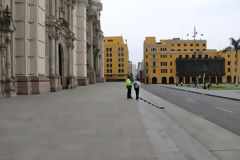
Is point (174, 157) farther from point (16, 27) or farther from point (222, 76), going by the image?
point (222, 76)

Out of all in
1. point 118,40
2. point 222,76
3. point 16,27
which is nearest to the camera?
point 16,27

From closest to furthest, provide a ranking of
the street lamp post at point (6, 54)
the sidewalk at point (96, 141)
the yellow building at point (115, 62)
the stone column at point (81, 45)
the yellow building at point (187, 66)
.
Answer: the sidewalk at point (96, 141), the street lamp post at point (6, 54), the stone column at point (81, 45), the yellow building at point (187, 66), the yellow building at point (115, 62)

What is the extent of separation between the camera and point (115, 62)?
315ft

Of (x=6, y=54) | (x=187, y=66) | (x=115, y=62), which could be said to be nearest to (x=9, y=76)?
(x=6, y=54)

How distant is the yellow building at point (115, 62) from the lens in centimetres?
9581

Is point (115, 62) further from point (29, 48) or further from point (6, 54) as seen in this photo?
point (6, 54)

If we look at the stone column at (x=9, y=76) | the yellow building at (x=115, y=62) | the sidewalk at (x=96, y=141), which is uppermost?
the yellow building at (x=115, y=62)

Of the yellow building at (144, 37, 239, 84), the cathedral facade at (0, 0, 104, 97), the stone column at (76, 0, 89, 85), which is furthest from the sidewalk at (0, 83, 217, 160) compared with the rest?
the yellow building at (144, 37, 239, 84)

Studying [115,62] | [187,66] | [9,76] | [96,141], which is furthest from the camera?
[115,62]

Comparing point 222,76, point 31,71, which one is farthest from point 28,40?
point 222,76

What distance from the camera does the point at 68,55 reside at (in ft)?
93.7

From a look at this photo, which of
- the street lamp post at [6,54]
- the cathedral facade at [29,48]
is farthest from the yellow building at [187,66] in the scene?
the street lamp post at [6,54]

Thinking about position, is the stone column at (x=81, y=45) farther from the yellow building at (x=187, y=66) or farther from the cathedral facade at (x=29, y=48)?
the yellow building at (x=187, y=66)

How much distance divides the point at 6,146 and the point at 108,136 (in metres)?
2.38
